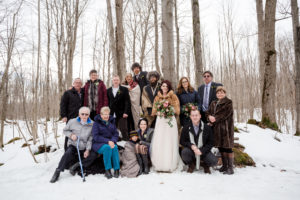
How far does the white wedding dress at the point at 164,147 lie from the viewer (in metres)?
3.66

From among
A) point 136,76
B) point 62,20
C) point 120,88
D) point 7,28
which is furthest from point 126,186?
point 62,20

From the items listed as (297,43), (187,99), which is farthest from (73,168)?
(297,43)

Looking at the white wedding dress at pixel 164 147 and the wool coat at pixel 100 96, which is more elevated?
the wool coat at pixel 100 96

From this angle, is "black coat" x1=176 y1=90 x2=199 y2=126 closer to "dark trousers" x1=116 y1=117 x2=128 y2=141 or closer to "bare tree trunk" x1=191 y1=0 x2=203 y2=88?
"dark trousers" x1=116 y1=117 x2=128 y2=141

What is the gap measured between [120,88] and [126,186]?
2.59m

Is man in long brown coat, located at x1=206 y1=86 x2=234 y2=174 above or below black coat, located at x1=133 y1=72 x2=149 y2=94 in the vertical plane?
below

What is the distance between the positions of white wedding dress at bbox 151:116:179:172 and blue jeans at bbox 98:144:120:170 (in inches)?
33.3

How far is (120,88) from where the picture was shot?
4625mm

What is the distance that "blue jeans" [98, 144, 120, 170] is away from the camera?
3490 mm

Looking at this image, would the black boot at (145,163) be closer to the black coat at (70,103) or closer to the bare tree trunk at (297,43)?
the black coat at (70,103)

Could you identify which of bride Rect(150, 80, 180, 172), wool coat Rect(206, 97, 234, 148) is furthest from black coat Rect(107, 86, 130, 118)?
wool coat Rect(206, 97, 234, 148)

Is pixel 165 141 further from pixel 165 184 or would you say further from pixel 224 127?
pixel 224 127

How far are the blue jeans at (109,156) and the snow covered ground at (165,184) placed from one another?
29 centimetres

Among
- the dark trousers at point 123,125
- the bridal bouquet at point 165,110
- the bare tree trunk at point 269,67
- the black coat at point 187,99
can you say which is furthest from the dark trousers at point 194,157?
the bare tree trunk at point 269,67
